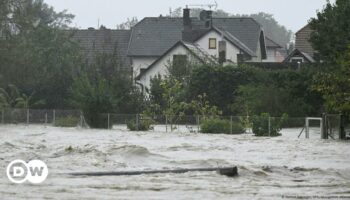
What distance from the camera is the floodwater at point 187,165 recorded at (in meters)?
17.9

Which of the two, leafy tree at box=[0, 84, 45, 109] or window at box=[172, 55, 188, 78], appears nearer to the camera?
leafy tree at box=[0, 84, 45, 109]

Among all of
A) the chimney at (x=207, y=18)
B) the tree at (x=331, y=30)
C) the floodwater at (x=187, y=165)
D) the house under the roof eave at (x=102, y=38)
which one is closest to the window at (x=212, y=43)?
the chimney at (x=207, y=18)

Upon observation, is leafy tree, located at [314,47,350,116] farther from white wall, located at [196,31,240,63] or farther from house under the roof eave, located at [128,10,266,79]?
white wall, located at [196,31,240,63]

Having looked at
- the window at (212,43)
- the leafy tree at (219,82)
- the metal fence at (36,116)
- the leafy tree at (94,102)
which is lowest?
the metal fence at (36,116)

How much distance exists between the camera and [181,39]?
295 ft

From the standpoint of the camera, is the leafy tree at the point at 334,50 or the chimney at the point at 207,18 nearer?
the leafy tree at the point at 334,50

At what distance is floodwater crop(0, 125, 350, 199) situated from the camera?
704 inches

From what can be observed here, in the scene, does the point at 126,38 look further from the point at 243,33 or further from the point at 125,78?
the point at 125,78

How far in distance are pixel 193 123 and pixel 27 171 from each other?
32.3 meters

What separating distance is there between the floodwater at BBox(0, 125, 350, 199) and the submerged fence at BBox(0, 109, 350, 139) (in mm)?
1849

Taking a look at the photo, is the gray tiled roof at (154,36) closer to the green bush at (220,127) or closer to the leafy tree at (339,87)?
the green bush at (220,127)

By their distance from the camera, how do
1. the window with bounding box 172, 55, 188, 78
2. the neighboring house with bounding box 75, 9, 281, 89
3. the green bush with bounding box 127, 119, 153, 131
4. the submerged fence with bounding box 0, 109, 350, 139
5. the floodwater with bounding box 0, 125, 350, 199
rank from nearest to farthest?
the floodwater with bounding box 0, 125, 350, 199 < the submerged fence with bounding box 0, 109, 350, 139 < the green bush with bounding box 127, 119, 153, 131 < the window with bounding box 172, 55, 188, 78 < the neighboring house with bounding box 75, 9, 281, 89

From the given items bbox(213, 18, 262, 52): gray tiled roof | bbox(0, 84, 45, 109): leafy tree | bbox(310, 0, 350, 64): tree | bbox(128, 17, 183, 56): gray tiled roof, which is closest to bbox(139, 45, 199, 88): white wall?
bbox(128, 17, 183, 56): gray tiled roof

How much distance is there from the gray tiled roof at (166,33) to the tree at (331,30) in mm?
34033
